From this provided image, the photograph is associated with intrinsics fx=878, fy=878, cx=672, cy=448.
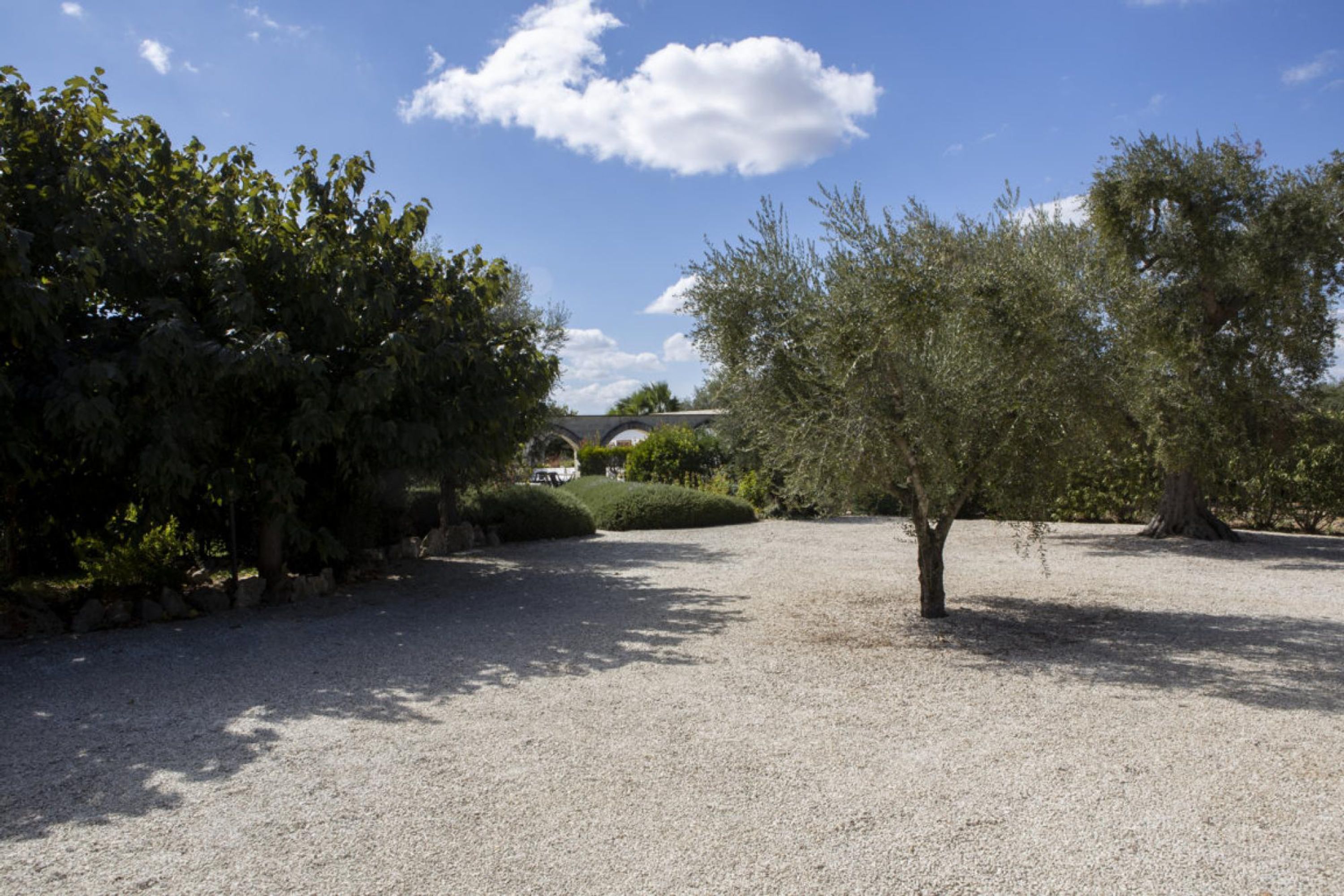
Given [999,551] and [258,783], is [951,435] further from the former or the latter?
[999,551]

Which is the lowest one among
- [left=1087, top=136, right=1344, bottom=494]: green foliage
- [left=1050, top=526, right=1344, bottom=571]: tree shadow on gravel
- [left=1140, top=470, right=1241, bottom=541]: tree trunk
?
[left=1050, top=526, right=1344, bottom=571]: tree shadow on gravel

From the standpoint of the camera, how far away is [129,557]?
8273 mm

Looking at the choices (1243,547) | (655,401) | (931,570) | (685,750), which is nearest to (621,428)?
(655,401)

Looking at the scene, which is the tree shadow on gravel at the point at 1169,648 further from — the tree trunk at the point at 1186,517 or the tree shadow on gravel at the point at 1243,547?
the tree trunk at the point at 1186,517

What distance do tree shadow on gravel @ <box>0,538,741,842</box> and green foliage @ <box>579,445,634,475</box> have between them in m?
15.2

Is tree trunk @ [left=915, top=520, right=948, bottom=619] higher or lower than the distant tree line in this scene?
lower

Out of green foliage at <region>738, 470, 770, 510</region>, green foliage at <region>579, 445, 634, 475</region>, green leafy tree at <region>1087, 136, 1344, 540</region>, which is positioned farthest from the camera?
green foliage at <region>579, 445, 634, 475</region>

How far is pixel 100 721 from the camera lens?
4969mm

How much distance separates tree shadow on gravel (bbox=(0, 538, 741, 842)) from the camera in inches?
165

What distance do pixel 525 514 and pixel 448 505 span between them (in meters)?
1.36

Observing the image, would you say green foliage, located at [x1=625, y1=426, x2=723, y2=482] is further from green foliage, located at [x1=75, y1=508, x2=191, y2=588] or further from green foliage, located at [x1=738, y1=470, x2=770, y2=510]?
green foliage, located at [x1=75, y1=508, x2=191, y2=588]

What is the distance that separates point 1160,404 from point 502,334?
28.0ft

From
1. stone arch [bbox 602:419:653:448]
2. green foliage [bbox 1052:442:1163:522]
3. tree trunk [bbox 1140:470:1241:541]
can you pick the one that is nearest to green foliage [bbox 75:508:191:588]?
green foliage [bbox 1052:442:1163:522]

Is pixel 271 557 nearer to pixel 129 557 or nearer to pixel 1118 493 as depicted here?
pixel 129 557
